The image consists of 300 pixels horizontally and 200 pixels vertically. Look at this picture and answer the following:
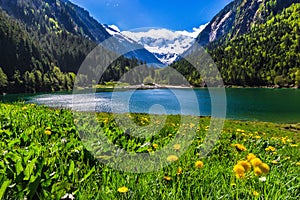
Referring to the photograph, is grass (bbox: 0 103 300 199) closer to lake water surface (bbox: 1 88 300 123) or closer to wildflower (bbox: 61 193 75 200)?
wildflower (bbox: 61 193 75 200)

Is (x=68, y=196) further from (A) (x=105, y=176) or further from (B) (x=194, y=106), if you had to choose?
(B) (x=194, y=106)

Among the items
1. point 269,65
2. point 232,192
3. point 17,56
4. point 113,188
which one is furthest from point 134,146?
point 269,65

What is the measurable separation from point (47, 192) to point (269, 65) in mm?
211890

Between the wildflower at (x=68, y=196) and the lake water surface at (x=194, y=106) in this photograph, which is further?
the lake water surface at (x=194, y=106)

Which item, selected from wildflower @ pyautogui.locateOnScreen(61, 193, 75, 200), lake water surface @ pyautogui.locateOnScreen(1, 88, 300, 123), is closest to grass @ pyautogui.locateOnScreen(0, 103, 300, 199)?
wildflower @ pyautogui.locateOnScreen(61, 193, 75, 200)

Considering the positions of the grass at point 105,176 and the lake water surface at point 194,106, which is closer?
the grass at point 105,176

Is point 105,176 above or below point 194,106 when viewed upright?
above

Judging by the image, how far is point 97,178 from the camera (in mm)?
2916

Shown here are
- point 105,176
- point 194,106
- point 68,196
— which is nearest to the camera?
point 68,196

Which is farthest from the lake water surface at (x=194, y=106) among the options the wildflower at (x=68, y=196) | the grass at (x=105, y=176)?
the wildflower at (x=68, y=196)

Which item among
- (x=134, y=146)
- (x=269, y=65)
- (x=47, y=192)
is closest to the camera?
(x=47, y=192)

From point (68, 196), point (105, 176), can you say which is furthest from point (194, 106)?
point (68, 196)

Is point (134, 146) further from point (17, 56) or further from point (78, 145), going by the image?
point (17, 56)

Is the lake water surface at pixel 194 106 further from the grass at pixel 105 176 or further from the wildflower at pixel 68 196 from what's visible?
the wildflower at pixel 68 196
